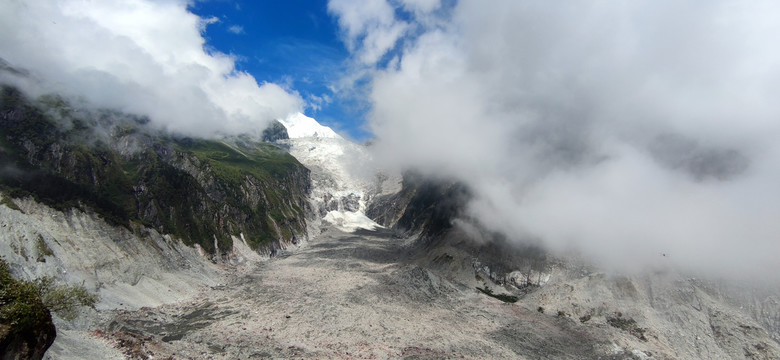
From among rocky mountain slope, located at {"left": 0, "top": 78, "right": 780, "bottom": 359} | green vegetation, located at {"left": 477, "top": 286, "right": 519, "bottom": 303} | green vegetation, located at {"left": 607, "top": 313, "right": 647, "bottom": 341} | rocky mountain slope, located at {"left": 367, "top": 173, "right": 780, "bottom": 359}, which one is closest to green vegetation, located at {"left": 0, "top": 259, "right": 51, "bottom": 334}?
rocky mountain slope, located at {"left": 0, "top": 78, "right": 780, "bottom": 359}

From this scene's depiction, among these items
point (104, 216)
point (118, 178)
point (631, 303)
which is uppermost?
point (631, 303)

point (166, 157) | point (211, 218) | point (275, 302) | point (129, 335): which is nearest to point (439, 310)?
point (275, 302)

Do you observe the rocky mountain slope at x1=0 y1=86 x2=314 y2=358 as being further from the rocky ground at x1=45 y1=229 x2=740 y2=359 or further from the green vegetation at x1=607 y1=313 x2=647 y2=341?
the green vegetation at x1=607 y1=313 x2=647 y2=341

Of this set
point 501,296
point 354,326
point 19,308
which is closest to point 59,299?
point 19,308

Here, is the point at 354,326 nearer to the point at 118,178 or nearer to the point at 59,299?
the point at 59,299

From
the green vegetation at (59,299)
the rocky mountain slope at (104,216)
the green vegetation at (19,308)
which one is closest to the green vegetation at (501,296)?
the rocky mountain slope at (104,216)

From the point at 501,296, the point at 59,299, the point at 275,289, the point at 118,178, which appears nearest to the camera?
the point at 59,299

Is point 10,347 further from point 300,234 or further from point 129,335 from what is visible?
point 300,234

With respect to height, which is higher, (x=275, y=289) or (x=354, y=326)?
(x=354, y=326)

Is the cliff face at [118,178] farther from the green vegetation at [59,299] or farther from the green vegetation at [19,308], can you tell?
the green vegetation at [19,308]
